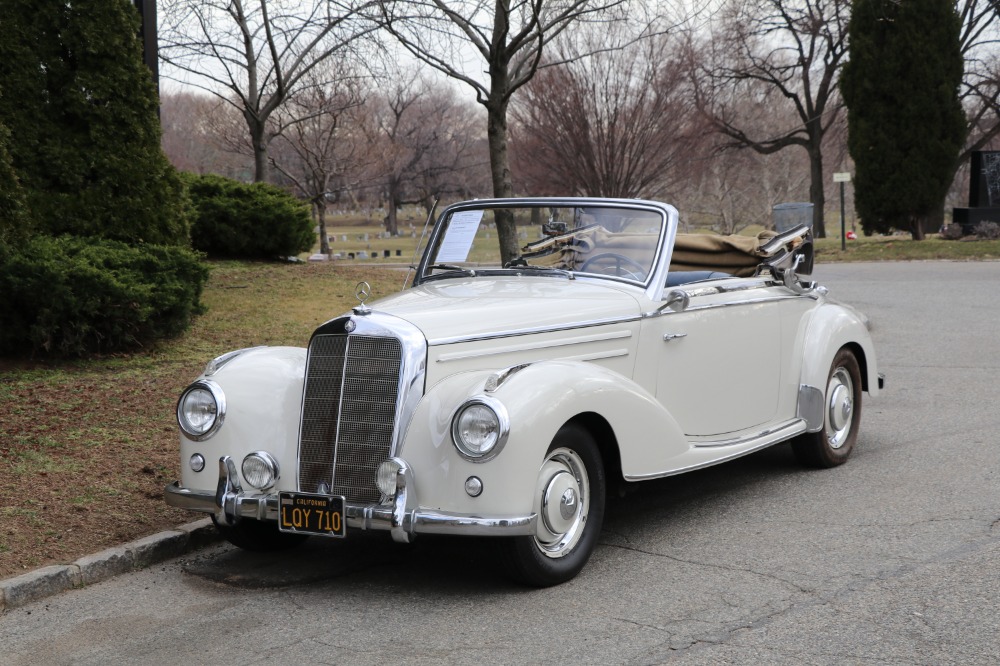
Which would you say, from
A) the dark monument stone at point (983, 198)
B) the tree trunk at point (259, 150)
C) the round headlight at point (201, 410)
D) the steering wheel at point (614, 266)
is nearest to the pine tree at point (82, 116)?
the round headlight at point (201, 410)

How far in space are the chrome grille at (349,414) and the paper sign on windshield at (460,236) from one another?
5.28ft

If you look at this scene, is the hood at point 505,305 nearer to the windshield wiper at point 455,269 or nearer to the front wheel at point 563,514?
the windshield wiper at point 455,269

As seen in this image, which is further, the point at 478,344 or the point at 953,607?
the point at 478,344

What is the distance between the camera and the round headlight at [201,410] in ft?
15.9

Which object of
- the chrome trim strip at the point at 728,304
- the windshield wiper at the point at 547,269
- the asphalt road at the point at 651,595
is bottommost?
the asphalt road at the point at 651,595

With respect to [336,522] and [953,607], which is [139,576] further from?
[953,607]

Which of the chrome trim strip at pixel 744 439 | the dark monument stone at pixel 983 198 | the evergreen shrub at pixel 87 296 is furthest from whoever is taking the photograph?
the dark monument stone at pixel 983 198

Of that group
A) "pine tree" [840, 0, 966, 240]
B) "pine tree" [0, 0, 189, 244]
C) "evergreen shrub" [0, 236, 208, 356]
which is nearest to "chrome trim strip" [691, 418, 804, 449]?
"evergreen shrub" [0, 236, 208, 356]

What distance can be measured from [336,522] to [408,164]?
5098 centimetres

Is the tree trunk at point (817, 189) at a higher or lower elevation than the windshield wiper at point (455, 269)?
higher

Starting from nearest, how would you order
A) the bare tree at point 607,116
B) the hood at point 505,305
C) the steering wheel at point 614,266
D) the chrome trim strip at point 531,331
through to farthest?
the chrome trim strip at point 531,331
the hood at point 505,305
the steering wheel at point 614,266
the bare tree at point 607,116

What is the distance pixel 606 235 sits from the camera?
5.82m

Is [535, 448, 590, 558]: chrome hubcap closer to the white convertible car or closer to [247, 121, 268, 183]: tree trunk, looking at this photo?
the white convertible car

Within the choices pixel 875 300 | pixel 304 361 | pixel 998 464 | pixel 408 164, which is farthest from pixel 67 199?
pixel 408 164
